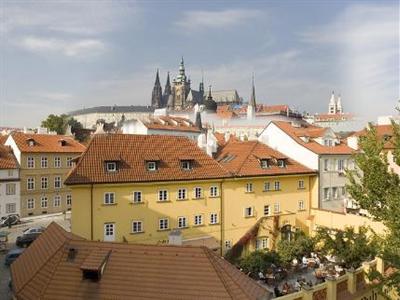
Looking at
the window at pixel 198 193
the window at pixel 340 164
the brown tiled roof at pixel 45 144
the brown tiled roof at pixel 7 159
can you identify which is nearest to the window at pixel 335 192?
the window at pixel 340 164

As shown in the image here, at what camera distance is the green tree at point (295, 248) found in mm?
27969

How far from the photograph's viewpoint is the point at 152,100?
168 meters

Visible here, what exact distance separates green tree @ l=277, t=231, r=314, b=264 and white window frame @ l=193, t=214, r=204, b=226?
5.51 m

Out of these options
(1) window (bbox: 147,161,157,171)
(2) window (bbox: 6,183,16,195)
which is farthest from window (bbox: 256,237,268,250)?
(2) window (bbox: 6,183,16,195)

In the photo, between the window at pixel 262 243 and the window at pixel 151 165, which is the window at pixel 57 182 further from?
the window at pixel 262 243

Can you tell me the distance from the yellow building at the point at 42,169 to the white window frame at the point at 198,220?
68.5 ft

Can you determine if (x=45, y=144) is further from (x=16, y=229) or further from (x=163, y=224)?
(x=163, y=224)

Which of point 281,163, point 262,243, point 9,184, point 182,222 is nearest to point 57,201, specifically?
point 9,184

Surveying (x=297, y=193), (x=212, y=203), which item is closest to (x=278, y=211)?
(x=297, y=193)

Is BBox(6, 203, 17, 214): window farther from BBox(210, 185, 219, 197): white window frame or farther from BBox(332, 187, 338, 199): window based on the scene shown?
BBox(332, 187, 338, 199): window

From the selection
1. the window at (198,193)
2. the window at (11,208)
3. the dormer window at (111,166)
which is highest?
the dormer window at (111,166)

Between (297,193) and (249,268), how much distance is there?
11953 mm

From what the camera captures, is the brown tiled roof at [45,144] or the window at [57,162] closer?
the brown tiled roof at [45,144]

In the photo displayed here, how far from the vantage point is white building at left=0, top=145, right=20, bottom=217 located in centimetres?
4319
